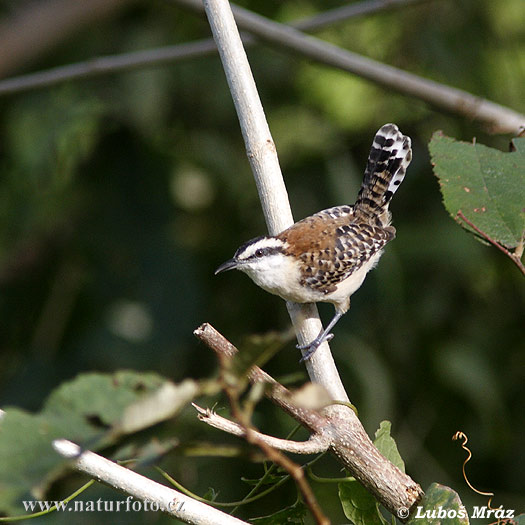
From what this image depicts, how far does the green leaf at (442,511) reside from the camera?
1387mm

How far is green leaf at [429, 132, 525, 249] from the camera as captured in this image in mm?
1759

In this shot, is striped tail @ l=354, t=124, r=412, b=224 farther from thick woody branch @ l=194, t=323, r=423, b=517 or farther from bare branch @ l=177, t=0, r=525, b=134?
thick woody branch @ l=194, t=323, r=423, b=517

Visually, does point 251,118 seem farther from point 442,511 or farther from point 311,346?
point 442,511

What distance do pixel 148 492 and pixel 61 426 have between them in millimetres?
357

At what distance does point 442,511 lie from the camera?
1.39 metres

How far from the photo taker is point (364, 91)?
524 centimetres

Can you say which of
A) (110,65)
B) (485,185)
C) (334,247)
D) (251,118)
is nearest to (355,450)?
(485,185)

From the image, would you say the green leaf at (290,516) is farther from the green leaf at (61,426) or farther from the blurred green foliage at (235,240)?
the blurred green foliage at (235,240)

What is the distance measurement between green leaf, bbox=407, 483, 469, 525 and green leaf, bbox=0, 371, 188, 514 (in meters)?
0.70

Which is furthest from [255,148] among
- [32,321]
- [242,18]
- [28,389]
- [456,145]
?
[32,321]

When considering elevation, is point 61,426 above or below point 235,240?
above

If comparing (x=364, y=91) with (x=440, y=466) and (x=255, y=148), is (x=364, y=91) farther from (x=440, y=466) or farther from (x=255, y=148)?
(x=255, y=148)

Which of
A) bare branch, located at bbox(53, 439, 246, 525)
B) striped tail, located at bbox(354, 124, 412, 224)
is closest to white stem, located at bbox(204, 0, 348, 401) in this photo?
bare branch, located at bbox(53, 439, 246, 525)

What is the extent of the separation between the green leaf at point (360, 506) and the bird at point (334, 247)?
0.89 m
